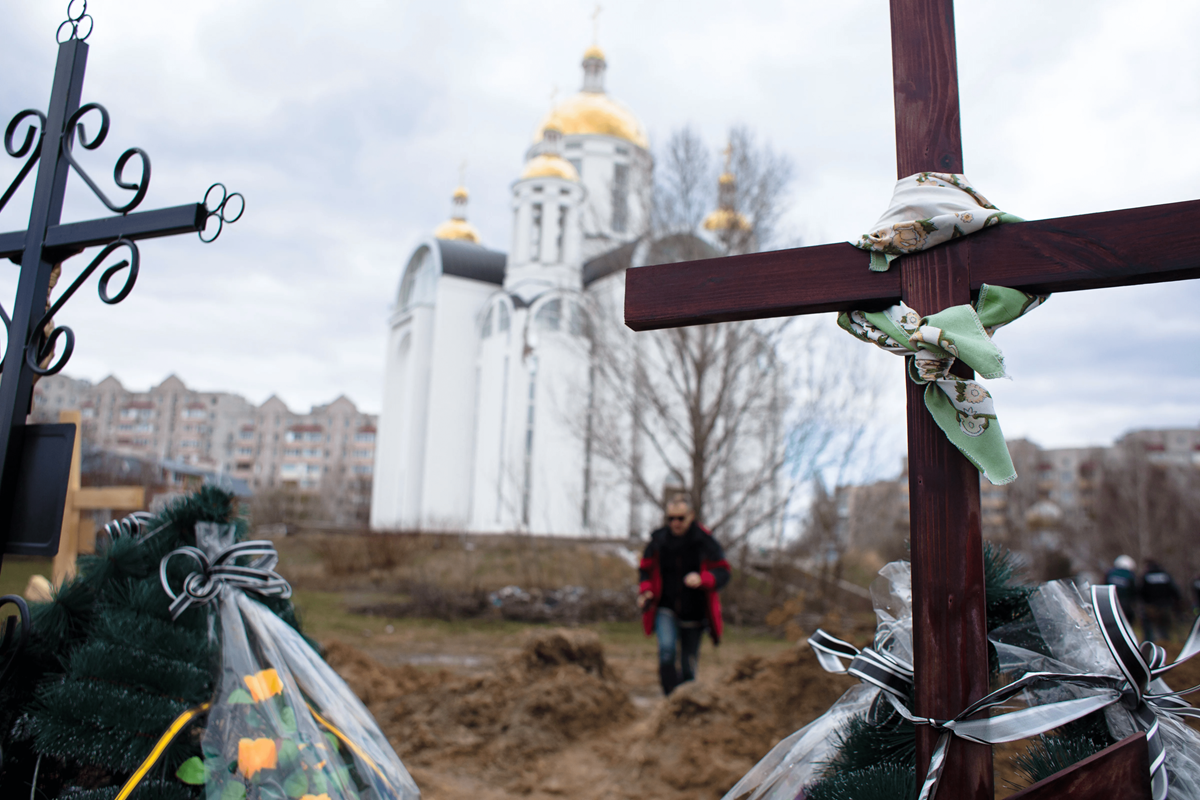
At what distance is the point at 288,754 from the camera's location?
184 cm

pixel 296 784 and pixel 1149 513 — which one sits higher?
pixel 1149 513

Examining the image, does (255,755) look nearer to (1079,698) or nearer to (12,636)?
(12,636)

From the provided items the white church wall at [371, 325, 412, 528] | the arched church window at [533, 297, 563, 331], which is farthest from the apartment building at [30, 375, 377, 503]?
the arched church window at [533, 297, 563, 331]

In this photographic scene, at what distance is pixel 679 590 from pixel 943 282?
12.7 feet

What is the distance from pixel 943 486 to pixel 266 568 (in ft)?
6.26

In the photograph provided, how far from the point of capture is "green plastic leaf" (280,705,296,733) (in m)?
1.90

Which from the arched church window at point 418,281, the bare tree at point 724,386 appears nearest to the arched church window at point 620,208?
the bare tree at point 724,386

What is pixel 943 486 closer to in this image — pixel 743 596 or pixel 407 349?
pixel 743 596

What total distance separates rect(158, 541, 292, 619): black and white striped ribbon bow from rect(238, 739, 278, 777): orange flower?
406mm

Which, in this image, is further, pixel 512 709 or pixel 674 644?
pixel 674 644

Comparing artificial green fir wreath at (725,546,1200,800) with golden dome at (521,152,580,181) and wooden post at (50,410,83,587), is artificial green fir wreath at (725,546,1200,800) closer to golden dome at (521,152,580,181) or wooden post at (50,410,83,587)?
wooden post at (50,410,83,587)

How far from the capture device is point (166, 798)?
1674mm

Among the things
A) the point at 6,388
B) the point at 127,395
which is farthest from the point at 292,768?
the point at 127,395

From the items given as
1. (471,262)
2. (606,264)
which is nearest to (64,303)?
(606,264)
